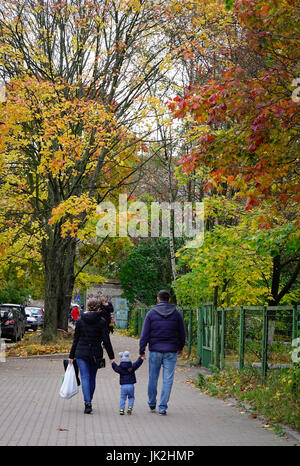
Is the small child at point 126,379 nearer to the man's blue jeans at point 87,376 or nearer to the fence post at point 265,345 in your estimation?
the man's blue jeans at point 87,376

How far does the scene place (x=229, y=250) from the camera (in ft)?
59.3

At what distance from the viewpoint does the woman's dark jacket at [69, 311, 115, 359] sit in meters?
11.1

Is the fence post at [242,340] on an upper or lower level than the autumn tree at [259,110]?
lower

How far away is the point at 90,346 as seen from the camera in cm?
1114

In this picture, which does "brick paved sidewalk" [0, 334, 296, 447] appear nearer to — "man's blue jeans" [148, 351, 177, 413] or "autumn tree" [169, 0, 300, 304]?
"man's blue jeans" [148, 351, 177, 413]

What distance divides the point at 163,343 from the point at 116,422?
5.08 ft

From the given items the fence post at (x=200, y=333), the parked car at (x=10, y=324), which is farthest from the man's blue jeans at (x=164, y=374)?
the parked car at (x=10, y=324)

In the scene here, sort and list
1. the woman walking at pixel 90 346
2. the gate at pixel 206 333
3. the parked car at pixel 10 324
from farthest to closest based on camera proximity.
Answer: the parked car at pixel 10 324 → the gate at pixel 206 333 → the woman walking at pixel 90 346

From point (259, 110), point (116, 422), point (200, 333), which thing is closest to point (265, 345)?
point (116, 422)

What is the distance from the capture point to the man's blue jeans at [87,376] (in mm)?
10953

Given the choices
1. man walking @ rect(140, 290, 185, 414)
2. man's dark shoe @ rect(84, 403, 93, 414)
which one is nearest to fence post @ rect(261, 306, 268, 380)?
man walking @ rect(140, 290, 185, 414)

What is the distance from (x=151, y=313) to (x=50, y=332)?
14.7 metres

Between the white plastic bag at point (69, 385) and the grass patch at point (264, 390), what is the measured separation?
8.90 feet
